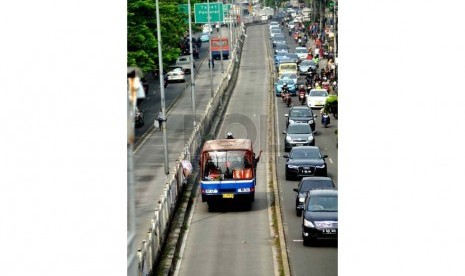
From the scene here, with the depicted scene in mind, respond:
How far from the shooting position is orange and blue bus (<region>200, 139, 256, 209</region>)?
38531 millimetres

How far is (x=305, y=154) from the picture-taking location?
46.1m

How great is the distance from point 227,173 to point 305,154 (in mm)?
7865

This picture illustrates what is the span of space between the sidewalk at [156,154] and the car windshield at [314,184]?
4686 millimetres

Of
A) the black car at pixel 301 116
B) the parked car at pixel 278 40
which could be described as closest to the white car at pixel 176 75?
the black car at pixel 301 116

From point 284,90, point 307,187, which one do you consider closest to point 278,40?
point 284,90

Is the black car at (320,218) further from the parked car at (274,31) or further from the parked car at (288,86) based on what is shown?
the parked car at (274,31)

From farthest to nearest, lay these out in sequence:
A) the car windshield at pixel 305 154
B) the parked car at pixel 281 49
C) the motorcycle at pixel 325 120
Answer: the parked car at pixel 281 49 → the motorcycle at pixel 325 120 → the car windshield at pixel 305 154

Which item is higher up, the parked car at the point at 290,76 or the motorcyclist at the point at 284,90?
the parked car at the point at 290,76

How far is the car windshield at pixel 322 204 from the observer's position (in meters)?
32.9
